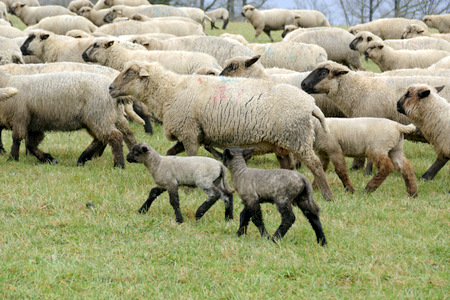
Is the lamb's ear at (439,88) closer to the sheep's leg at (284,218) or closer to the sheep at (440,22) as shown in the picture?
the sheep's leg at (284,218)

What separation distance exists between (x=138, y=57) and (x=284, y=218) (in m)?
6.64

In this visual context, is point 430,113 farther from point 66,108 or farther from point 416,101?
point 66,108

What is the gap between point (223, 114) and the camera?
7465 millimetres

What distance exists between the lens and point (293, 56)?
1395 cm

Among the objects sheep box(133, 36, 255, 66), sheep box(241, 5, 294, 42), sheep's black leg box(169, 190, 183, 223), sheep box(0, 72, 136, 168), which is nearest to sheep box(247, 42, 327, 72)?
sheep box(133, 36, 255, 66)

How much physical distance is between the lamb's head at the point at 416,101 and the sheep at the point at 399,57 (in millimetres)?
5437

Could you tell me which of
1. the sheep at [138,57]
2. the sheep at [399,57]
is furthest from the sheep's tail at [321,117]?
the sheep at [399,57]

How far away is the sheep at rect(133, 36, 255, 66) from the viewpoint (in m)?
13.1

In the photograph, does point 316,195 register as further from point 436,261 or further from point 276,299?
point 276,299

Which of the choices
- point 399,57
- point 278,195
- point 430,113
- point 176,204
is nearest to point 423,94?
point 430,113

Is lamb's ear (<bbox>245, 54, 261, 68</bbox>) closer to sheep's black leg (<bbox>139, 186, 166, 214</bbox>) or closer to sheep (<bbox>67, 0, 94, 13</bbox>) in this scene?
sheep's black leg (<bbox>139, 186, 166, 214</bbox>)

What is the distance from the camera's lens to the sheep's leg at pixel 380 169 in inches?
293

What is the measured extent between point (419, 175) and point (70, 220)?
5.05m

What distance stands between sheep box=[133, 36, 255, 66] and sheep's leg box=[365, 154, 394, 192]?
6.00 m
